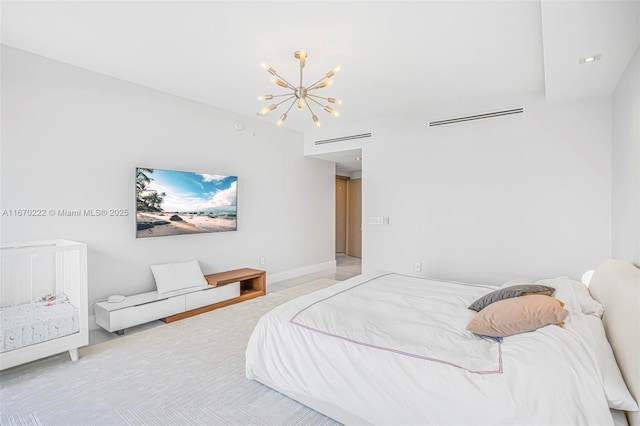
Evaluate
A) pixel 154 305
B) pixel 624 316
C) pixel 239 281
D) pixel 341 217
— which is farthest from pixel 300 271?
pixel 624 316

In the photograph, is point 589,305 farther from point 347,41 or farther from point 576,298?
point 347,41

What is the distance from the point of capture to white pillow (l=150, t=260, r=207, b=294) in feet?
12.3

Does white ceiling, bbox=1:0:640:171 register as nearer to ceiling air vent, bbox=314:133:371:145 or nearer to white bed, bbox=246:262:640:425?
ceiling air vent, bbox=314:133:371:145

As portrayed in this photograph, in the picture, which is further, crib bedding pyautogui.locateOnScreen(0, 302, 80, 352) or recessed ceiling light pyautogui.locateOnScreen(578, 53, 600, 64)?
recessed ceiling light pyautogui.locateOnScreen(578, 53, 600, 64)

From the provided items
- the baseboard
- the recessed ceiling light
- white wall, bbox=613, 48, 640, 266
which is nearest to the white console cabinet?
the baseboard

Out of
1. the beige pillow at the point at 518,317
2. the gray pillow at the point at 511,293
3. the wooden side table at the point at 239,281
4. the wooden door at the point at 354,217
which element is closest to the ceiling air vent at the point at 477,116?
the gray pillow at the point at 511,293

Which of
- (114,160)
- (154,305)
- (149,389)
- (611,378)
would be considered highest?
(114,160)

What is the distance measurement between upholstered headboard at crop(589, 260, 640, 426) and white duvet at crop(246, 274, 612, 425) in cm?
15

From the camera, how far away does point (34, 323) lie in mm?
2426

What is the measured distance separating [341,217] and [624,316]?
24.6 ft

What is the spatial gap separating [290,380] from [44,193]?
9.92ft

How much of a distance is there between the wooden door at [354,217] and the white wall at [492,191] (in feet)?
11.1

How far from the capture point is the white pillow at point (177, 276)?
12.3 feet

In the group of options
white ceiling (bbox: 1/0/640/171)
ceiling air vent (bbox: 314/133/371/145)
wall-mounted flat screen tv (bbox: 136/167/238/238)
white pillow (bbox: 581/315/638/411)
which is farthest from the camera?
ceiling air vent (bbox: 314/133/371/145)
